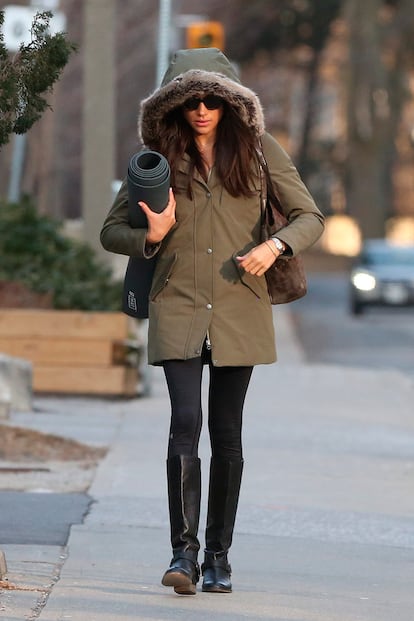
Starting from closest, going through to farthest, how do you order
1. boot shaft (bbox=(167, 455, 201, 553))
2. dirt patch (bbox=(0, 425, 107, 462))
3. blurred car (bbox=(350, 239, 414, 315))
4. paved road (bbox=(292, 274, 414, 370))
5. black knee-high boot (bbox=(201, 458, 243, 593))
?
boot shaft (bbox=(167, 455, 201, 553)) < black knee-high boot (bbox=(201, 458, 243, 593)) < dirt patch (bbox=(0, 425, 107, 462)) < paved road (bbox=(292, 274, 414, 370)) < blurred car (bbox=(350, 239, 414, 315))

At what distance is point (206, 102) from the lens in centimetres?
558

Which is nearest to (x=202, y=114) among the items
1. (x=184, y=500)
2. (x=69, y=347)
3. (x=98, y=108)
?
(x=184, y=500)

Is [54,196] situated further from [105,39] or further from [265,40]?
[265,40]

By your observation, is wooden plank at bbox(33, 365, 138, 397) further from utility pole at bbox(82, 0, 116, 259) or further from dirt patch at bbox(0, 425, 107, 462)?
dirt patch at bbox(0, 425, 107, 462)

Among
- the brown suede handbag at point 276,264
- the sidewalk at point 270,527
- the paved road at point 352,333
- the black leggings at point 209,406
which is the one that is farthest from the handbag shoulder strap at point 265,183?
the paved road at point 352,333

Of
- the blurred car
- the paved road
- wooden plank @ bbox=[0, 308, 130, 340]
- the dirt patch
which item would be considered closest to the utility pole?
wooden plank @ bbox=[0, 308, 130, 340]

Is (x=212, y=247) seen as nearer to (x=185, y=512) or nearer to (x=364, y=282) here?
(x=185, y=512)

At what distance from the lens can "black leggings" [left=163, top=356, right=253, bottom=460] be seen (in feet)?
18.0

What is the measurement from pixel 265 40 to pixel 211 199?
47.3m

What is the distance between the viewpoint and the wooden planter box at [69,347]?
1252cm

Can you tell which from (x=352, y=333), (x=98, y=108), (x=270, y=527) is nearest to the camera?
(x=270, y=527)

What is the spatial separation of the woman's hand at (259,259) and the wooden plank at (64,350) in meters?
7.10

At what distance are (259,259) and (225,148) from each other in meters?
0.45

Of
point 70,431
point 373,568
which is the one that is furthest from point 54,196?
point 373,568
